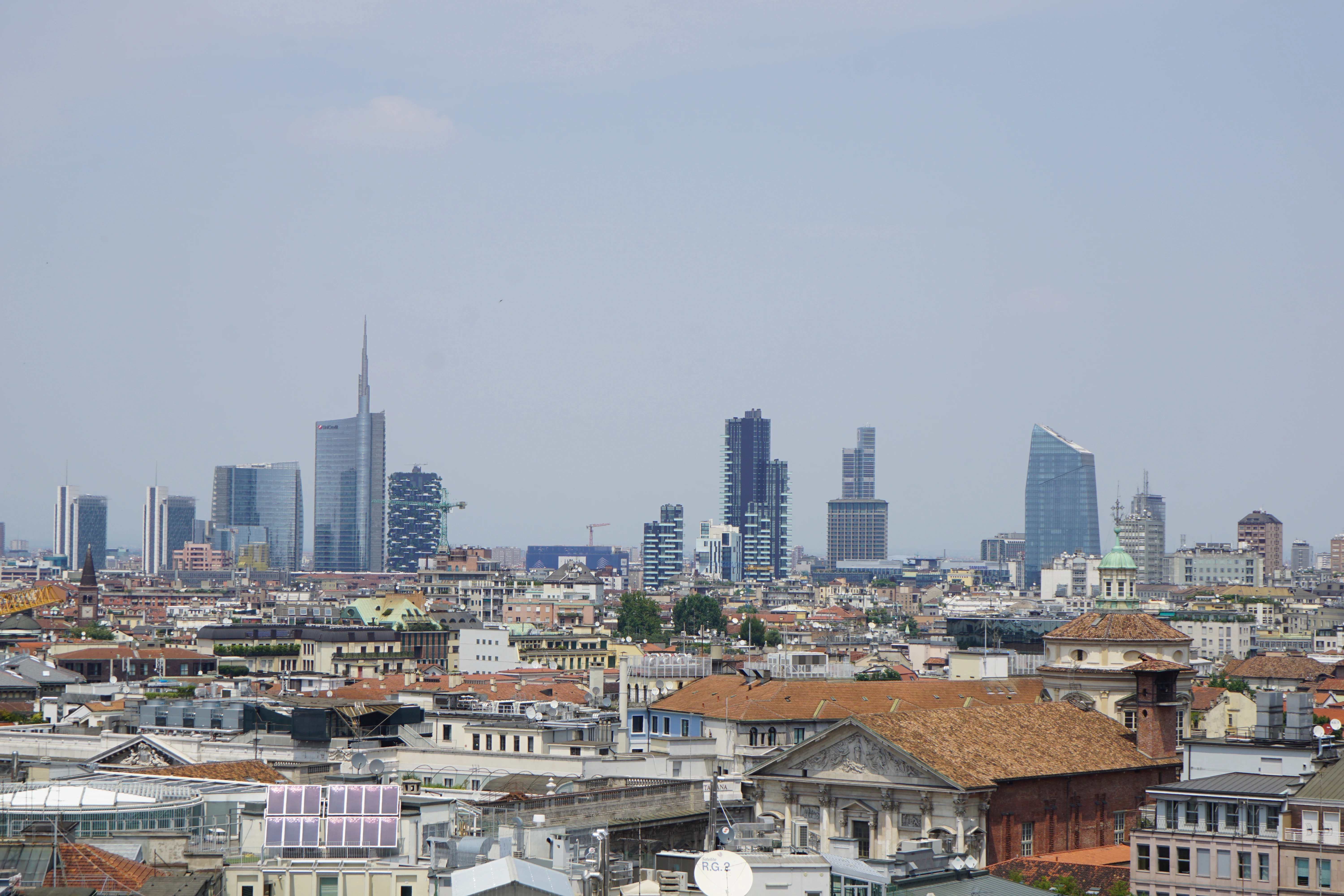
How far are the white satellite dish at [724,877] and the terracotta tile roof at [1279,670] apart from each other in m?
130

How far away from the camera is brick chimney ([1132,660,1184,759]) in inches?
3039

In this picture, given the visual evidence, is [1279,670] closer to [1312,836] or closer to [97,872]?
[1312,836]

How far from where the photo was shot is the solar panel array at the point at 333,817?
42.3 meters

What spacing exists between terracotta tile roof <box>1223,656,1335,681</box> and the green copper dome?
179 ft

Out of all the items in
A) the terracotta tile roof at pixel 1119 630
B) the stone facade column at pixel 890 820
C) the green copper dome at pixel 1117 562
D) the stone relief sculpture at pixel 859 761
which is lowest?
the stone facade column at pixel 890 820

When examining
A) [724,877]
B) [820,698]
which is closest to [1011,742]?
[820,698]

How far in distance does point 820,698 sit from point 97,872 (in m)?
48.3

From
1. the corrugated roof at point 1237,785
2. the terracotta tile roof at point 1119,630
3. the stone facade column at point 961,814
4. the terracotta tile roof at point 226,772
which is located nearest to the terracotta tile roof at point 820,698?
the terracotta tile roof at point 1119,630

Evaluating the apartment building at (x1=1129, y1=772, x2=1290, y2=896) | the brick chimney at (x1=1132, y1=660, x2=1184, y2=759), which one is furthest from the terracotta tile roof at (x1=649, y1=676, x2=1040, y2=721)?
the apartment building at (x1=1129, y1=772, x2=1290, y2=896)

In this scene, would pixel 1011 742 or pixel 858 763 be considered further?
pixel 1011 742

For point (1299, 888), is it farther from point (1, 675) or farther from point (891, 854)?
point (1, 675)

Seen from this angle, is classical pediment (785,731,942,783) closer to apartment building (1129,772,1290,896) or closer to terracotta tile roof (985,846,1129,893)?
terracotta tile roof (985,846,1129,893)

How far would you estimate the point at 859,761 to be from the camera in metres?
63.6

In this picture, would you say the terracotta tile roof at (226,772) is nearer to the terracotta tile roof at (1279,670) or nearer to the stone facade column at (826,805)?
the stone facade column at (826,805)
